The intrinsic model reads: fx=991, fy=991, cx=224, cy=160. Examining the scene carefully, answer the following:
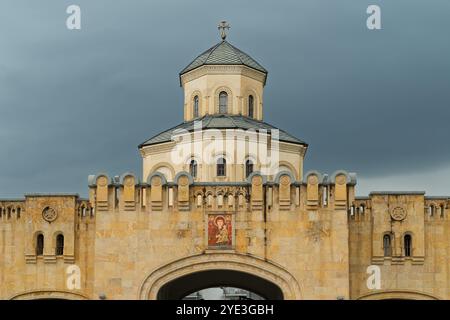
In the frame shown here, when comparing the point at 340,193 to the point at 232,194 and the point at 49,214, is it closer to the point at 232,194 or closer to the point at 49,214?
the point at 232,194

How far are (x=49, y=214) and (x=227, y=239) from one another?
738cm

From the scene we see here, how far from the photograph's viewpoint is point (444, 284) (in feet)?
131

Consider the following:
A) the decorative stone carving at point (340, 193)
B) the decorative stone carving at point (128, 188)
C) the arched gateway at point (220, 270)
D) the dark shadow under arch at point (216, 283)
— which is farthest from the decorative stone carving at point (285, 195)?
the decorative stone carving at point (128, 188)

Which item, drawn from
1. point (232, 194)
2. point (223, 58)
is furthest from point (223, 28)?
point (232, 194)

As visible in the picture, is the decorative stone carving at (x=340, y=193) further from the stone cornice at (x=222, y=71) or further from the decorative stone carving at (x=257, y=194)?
the stone cornice at (x=222, y=71)

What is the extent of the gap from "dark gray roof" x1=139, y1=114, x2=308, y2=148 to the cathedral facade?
14.4 metres

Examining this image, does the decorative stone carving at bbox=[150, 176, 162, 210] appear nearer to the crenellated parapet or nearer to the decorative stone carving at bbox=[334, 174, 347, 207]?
the crenellated parapet

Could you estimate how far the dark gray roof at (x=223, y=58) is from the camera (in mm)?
57031

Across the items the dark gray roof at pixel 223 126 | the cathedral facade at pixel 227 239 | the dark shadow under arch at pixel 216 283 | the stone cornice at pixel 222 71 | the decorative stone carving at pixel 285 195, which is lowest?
the dark shadow under arch at pixel 216 283

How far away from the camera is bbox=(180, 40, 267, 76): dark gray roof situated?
2245 inches

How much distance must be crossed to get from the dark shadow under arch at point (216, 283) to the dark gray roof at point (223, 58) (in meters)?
15.9

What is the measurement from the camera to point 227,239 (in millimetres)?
38750
